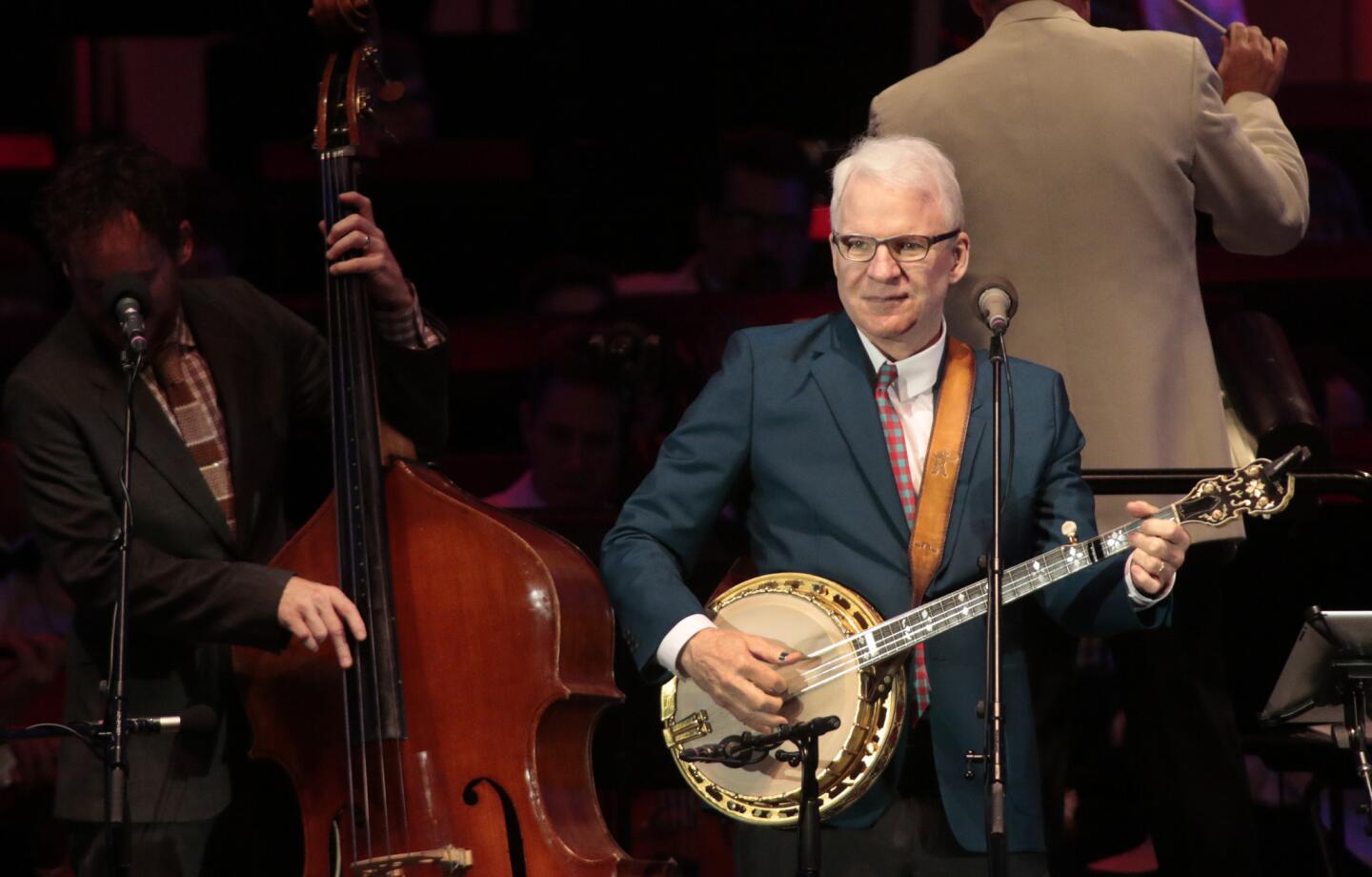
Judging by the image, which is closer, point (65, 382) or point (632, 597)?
point (632, 597)

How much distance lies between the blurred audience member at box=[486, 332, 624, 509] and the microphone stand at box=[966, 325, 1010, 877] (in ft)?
8.20

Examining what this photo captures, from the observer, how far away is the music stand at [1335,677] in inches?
134

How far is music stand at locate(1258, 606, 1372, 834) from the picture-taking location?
11.2 ft

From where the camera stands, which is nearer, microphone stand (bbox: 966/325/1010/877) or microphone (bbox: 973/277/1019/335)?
microphone stand (bbox: 966/325/1010/877)

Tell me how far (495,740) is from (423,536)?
0.45 metres

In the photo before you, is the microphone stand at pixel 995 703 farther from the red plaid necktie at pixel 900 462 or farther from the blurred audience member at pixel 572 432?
the blurred audience member at pixel 572 432

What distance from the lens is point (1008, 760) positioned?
321cm

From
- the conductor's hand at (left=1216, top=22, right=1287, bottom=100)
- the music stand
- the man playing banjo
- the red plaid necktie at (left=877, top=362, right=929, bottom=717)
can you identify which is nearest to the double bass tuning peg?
the man playing banjo

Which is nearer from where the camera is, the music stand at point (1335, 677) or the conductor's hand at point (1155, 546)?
the conductor's hand at point (1155, 546)

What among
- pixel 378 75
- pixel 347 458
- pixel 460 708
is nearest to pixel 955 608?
pixel 460 708

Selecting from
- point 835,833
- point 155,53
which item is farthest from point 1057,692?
point 155,53

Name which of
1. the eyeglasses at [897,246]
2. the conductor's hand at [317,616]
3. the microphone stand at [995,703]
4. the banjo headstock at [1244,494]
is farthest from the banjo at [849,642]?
the conductor's hand at [317,616]

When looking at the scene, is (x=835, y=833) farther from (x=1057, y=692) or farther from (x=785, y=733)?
(x=1057, y=692)

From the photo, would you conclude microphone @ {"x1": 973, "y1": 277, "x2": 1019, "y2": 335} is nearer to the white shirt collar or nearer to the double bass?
the white shirt collar
